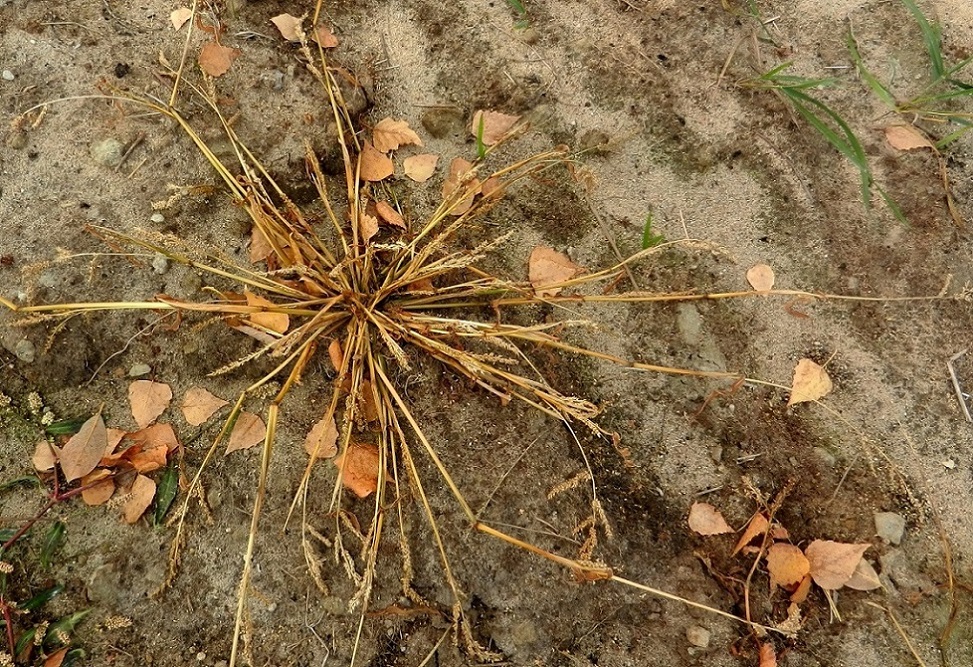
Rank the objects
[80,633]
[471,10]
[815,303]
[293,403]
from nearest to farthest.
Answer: [80,633] < [293,403] < [815,303] < [471,10]

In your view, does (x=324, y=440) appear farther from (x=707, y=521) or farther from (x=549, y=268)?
(x=707, y=521)

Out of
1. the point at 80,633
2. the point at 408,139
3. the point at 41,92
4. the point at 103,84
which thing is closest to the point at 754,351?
the point at 408,139

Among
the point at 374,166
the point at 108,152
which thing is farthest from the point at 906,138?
the point at 108,152

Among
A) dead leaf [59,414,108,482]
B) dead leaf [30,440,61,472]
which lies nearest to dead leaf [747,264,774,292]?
dead leaf [59,414,108,482]

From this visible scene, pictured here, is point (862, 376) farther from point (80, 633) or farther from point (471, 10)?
point (80, 633)

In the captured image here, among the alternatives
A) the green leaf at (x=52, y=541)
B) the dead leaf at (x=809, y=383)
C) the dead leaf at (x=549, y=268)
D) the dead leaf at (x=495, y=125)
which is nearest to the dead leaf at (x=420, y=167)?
the dead leaf at (x=495, y=125)

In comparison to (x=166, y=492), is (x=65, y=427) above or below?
above
